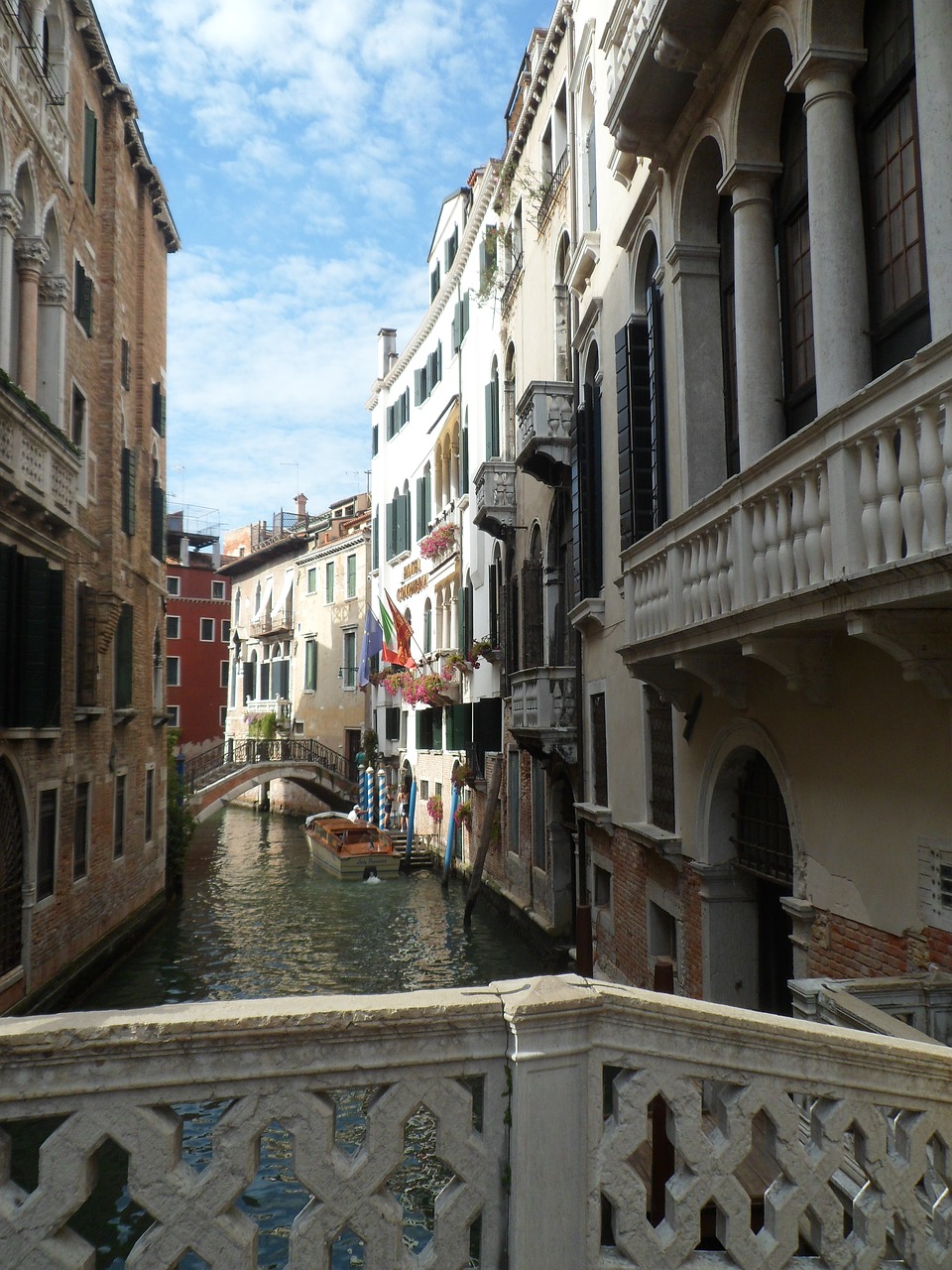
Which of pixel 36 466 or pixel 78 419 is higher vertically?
pixel 78 419

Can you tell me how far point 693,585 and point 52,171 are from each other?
9.47m

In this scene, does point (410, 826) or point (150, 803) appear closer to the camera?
point (150, 803)

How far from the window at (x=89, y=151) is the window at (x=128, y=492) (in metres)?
3.53

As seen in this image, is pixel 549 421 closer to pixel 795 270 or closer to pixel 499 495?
pixel 499 495

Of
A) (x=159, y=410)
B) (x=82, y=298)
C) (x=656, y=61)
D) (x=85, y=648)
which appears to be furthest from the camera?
(x=159, y=410)

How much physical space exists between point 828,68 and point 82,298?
10613 mm

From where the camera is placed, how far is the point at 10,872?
1012 cm

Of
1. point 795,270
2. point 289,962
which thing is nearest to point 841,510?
point 795,270

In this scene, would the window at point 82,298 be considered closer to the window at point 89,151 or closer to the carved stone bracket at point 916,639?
the window at point 89,151

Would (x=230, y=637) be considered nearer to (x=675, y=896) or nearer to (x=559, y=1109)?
(x=675, y=896)

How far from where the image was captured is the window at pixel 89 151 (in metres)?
13.3

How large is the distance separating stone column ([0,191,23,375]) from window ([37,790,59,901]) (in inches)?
178

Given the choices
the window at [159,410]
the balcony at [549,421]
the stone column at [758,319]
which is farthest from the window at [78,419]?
the stone column at [758,319]

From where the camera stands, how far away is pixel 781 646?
17.4 feet
